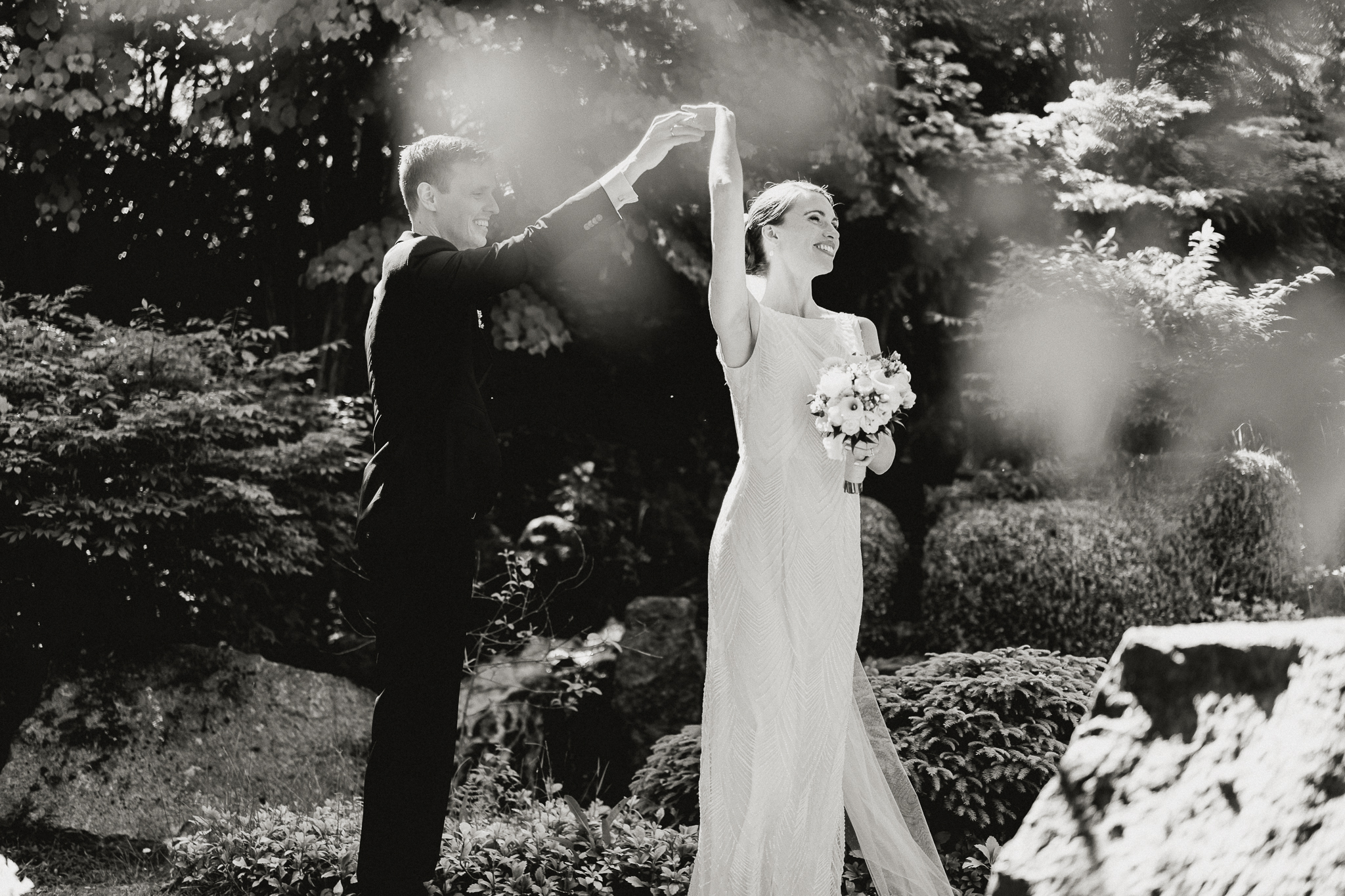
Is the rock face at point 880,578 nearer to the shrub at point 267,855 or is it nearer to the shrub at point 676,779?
the shrub at point 676,779

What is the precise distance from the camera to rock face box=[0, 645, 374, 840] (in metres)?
5.80

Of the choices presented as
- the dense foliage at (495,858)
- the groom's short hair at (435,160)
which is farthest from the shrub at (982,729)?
the groom's short hair at (435,160)

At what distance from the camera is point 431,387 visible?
3463mm

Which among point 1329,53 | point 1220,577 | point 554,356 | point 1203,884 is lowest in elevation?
point 1203,884

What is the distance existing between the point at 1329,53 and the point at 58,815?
42.3ft

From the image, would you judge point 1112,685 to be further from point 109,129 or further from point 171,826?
point 109,129

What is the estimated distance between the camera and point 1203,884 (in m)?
1.85

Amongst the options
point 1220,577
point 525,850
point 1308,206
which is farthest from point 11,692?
point 1308,206

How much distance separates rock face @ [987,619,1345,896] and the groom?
1.82 meters

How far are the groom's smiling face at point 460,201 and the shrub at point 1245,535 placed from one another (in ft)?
23.9

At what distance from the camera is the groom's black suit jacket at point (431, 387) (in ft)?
11.0

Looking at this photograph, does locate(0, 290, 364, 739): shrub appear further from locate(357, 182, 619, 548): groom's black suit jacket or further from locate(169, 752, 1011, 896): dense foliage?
locate(357, 182, 619, 548): groom's black suit jacket

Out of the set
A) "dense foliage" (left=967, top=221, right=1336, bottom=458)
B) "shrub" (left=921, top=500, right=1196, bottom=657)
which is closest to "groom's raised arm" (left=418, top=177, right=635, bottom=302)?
"shrub" (left=921, top=500, right=1196, bottom=657)

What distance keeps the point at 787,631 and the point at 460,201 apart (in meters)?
1.79
